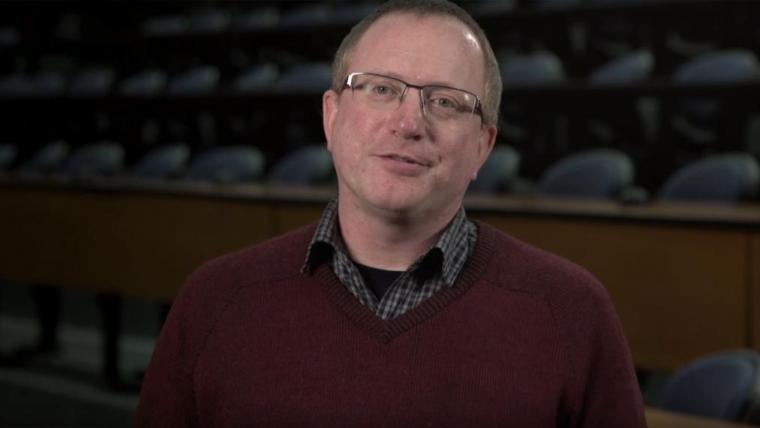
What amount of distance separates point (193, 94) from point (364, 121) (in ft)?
19.6

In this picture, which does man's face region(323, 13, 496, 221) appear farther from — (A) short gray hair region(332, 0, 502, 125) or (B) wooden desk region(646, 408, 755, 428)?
(B) wooden desk region(646, 408, 755, 428)

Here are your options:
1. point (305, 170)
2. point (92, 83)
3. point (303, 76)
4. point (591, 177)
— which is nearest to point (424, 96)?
point (591, 177)

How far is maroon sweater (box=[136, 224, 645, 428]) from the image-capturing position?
122 centimetres

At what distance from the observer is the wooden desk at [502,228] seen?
10.7ft

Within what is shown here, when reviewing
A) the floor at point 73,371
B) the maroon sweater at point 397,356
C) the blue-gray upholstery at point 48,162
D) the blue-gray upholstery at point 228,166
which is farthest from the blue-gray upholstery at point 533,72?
the maroon sweater at point 397,356

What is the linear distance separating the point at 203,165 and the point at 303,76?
44.8 inches

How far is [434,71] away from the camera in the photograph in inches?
50.4

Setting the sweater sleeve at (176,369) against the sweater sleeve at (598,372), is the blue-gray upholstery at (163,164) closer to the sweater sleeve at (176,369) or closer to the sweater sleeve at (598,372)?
the sweater sleeve at (176,369)

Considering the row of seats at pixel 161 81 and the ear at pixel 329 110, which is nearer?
the ear at pixel 329 110

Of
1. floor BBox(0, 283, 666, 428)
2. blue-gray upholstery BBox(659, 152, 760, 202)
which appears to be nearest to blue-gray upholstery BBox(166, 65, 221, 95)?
floor BBox(0, 283, 666, 428)

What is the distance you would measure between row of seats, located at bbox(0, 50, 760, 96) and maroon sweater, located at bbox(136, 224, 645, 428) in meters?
4.15

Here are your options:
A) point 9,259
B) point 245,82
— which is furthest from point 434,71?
point 245,82

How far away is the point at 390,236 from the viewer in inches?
51.4

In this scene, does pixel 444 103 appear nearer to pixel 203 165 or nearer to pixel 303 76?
pixel 203 165
